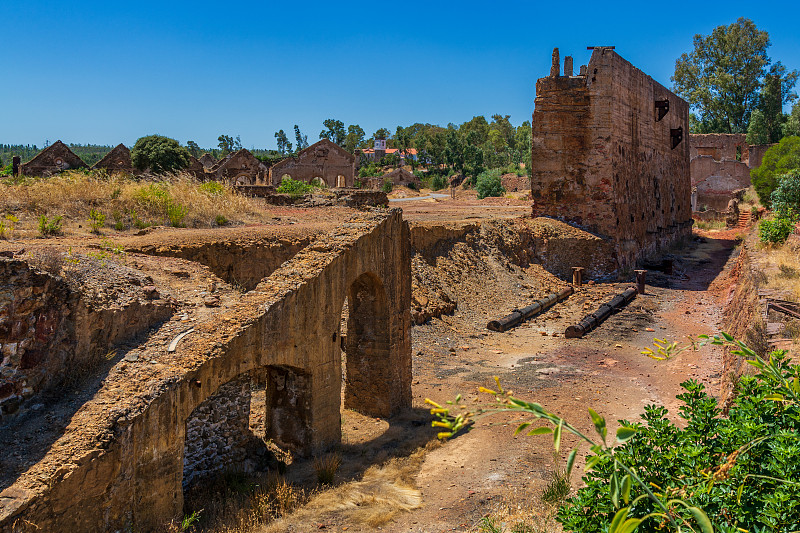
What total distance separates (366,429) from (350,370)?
123cm

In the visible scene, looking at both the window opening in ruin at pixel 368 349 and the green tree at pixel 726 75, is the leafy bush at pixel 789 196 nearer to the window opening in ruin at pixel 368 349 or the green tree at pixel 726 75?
the window opening in ruin at pixel 368 349

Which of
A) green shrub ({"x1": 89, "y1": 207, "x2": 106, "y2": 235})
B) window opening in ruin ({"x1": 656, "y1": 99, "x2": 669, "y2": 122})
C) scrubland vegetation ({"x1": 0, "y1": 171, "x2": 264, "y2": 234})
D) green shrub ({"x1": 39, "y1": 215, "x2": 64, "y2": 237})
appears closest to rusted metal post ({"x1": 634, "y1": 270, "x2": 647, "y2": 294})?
window opening in ruin ({"x1": 656, "y1": 99, "x2": 669, "y2": 122})

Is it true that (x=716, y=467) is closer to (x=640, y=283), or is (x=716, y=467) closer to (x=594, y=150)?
(x=640, y=283)

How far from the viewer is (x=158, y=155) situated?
28.8 metres

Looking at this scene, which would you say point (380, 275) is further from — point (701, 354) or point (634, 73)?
point (634, 73)

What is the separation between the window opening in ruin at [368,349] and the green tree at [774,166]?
25109 mm

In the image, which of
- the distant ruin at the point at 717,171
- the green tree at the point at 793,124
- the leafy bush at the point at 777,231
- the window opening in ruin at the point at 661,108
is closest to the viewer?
the leafy bush at the point at 777,231

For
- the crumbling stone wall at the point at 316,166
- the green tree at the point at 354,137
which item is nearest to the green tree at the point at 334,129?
the green tree at the point at 354,137

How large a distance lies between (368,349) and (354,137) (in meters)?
81.6

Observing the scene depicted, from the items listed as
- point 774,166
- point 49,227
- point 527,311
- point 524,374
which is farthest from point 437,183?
point 49,227

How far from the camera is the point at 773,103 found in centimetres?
4866

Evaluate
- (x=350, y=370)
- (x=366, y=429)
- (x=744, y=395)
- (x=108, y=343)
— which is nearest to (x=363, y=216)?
(x=350, y=370)

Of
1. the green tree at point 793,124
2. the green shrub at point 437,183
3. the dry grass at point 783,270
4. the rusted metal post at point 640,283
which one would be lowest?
the rusted metal post at point 640,283

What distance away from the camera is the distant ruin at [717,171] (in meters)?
43.3
